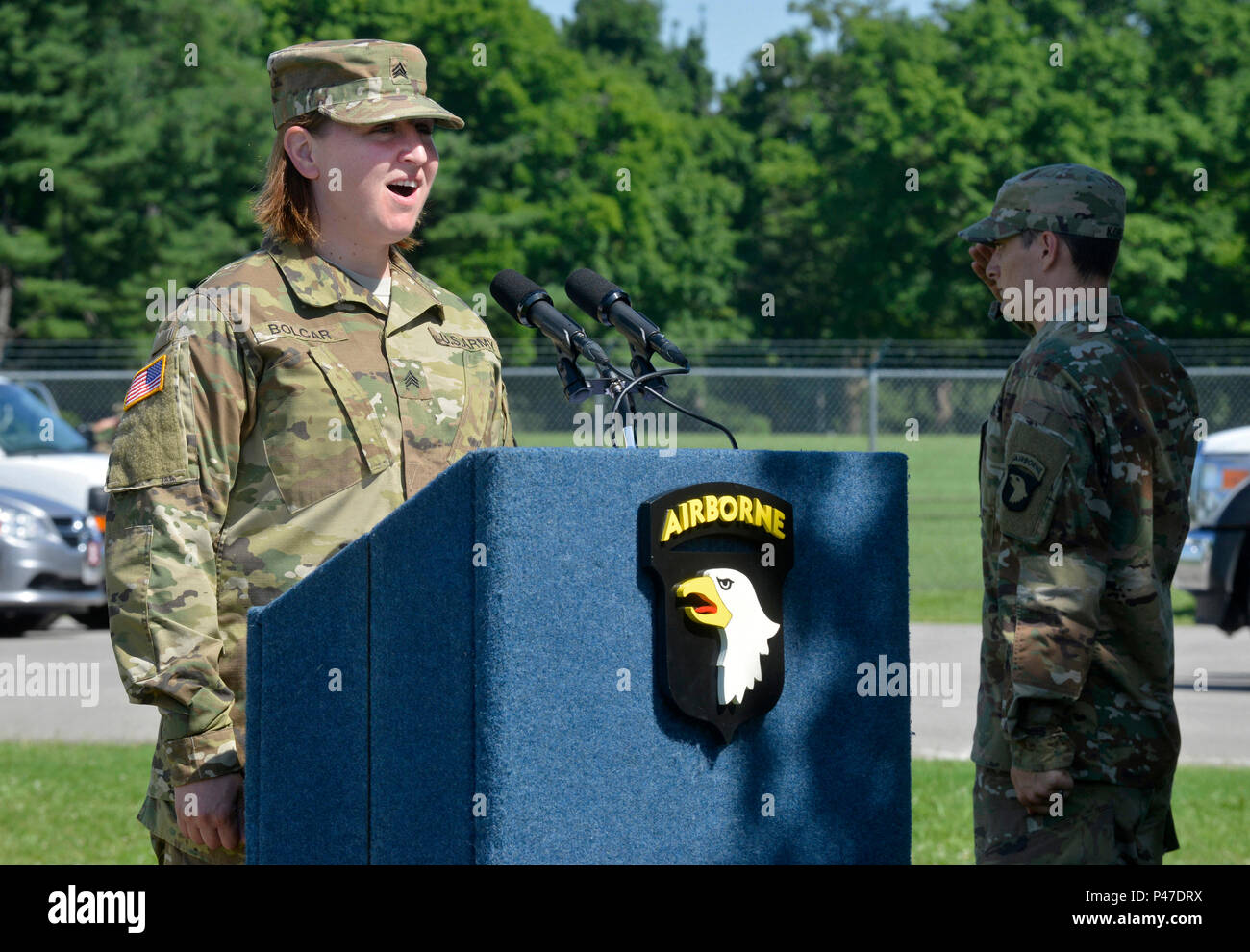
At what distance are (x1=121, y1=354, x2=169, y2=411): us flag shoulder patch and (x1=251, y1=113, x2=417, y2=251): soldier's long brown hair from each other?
38 cm

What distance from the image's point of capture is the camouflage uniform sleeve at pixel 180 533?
2.67 metres

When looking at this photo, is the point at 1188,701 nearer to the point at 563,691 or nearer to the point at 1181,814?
the point at 1181,814

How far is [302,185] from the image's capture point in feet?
10.2

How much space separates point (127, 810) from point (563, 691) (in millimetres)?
5353

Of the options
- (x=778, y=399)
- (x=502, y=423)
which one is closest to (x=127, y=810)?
(x=502, y=423)

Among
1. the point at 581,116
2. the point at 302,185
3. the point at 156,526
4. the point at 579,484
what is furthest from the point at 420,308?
the point at 581,116

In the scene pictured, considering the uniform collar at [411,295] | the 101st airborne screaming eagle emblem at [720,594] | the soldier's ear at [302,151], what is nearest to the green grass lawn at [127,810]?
the uniform collar at [411,295]

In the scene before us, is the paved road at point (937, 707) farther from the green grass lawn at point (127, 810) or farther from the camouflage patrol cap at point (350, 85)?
the camouflage patrol cap at point (350, 85)

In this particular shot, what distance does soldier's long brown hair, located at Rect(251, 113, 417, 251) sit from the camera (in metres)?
3.07

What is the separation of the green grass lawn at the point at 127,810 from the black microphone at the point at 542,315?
3.40 m

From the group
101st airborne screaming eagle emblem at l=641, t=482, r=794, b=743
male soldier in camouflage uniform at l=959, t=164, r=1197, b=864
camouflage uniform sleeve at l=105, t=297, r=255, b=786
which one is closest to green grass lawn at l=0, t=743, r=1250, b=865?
male soldier in camouflage uniform at l=959, t=164, r=1197, b=864

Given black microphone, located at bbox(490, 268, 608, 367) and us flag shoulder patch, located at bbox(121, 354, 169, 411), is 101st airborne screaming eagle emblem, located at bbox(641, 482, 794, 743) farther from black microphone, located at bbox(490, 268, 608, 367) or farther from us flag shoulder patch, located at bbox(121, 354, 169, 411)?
us flag shoulder patch, located at bbox(121, 354, 169, 411)

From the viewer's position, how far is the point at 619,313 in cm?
272
